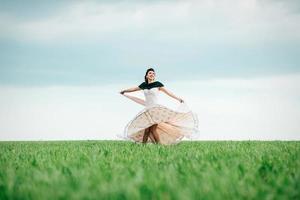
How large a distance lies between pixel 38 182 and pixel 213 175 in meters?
2.05

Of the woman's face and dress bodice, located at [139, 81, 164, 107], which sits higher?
the woman's face

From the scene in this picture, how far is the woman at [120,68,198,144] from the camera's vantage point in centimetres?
1359

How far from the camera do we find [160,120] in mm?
13695

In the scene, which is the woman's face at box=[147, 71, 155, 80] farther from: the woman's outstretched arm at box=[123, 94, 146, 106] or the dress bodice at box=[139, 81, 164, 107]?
the woman's outstretched arm at box=[123, 94, 146, 106]

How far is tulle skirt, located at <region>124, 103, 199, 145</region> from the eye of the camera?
1355 centimetres

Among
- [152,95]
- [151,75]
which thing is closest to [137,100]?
[152,95]

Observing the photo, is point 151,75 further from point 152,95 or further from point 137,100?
point 137,100

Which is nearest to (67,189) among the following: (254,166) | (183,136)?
(254,166)

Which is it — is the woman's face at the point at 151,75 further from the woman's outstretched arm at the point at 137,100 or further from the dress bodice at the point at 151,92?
the woman's outstretched arm at the point at 137,100

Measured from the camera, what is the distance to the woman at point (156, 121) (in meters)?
13.6

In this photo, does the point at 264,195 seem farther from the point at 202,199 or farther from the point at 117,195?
the point at 117,195

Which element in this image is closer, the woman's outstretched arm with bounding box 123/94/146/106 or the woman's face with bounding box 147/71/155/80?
the woman's face with bounding box 147/71/155/80

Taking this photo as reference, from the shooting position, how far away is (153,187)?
4.57 m

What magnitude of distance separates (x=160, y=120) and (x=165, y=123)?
20.7 inches
